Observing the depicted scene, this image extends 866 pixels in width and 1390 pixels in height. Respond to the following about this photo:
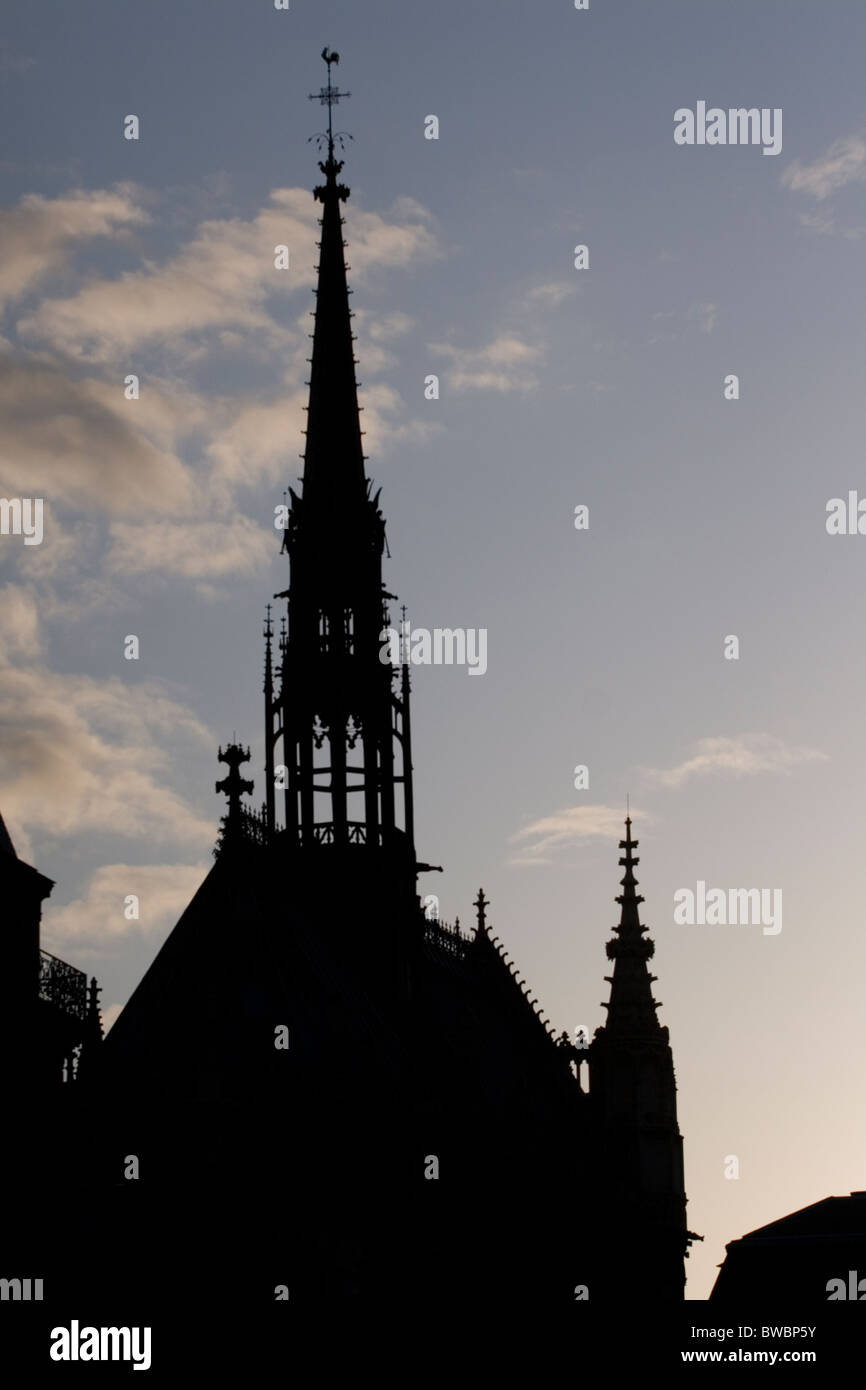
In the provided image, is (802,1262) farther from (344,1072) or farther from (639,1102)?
(639,1102)

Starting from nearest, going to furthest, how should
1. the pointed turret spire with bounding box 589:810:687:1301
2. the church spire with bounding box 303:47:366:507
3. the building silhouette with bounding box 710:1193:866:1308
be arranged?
the building silhouette with bounding box 710:1193:866:1308, the church spire with bounding box 303:47:366:507, the pointed turret spire with bounding box 589:810:687:1301

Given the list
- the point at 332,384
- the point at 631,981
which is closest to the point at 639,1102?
the point at 631,981

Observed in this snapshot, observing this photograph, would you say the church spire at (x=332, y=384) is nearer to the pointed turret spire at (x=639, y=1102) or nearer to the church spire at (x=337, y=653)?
the church spire at (x=337, y=653)

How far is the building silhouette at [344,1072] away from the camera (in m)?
70.0

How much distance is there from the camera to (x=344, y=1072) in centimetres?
7388

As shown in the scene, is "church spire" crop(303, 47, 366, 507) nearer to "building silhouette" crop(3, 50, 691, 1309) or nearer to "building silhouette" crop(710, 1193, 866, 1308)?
"building silhouette" crop(3, 50, 691, 1309)

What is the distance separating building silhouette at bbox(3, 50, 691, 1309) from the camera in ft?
230

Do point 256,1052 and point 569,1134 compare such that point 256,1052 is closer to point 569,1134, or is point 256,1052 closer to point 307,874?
point 307,874

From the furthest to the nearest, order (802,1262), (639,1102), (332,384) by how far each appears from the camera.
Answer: (639,1102) < (332,384) < (802,1262)

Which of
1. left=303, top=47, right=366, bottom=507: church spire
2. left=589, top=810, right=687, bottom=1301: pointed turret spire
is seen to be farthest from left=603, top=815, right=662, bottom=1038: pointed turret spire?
left=303, top=47, right=366, bottom=507: church spire

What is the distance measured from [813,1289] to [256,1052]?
14464 mm

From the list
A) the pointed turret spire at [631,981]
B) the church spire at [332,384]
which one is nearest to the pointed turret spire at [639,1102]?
the pointed turret spire at [631,981]

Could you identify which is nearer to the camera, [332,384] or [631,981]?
[332,384]

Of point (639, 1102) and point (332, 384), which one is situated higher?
point (332, 384)
